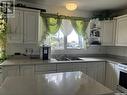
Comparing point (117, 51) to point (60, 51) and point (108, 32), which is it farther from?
point (60, 51)

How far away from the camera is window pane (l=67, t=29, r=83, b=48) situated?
4090mm

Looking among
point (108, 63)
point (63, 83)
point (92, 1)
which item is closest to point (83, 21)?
point (92, 1)

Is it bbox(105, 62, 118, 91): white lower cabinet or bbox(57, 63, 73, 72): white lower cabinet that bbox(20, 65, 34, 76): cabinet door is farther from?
bbox(105, 62, 118, 91): white lower cabinet

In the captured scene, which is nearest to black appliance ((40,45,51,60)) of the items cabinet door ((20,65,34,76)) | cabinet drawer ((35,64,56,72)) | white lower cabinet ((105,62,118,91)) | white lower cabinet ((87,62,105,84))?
cabinet drawer ((35,64,56,72))

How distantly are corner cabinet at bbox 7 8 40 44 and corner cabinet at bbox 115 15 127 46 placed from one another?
7.07ft

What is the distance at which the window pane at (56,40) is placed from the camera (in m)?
3.87

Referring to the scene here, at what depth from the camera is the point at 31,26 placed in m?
3.23

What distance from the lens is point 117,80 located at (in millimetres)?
3234

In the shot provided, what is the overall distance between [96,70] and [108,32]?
1175 millimetres

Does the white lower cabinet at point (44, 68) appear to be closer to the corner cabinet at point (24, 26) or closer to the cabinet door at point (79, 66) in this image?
the cabinet door at point (79, 66)

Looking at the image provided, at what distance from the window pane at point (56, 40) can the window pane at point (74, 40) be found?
224 mm

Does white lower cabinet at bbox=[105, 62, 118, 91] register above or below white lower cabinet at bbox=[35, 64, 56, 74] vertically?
below

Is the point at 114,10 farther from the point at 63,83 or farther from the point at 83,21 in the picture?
the point at 63,83

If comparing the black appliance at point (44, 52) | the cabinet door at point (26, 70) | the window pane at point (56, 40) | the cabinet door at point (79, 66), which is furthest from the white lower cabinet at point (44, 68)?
the window pane at point (56, 40)
